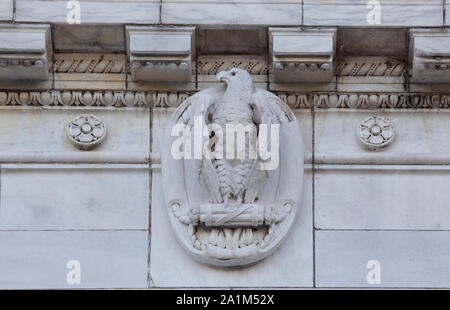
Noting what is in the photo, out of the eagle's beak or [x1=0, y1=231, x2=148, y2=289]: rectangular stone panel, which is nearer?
[x1=0, y1=231, x2=148, y2=289]: rectangular stone panel

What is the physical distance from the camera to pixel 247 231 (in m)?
16.0

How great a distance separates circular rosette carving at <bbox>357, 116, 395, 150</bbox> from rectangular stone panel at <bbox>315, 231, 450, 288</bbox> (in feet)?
2.59

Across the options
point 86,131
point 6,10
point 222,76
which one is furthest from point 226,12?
point 6,10

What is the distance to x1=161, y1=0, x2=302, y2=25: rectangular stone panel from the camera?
16422 millimetres

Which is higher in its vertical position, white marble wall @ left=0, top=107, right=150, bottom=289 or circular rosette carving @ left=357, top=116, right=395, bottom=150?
circular rosette carving @ left=357, top=116, right=395, bottom=150

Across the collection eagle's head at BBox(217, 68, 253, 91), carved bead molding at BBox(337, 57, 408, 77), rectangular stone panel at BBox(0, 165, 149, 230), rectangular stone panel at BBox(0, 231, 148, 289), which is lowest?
rectangular stone panel at BBox(0, 231, 148, 289)

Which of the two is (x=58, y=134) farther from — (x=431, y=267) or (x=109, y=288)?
(x=431, y=267)

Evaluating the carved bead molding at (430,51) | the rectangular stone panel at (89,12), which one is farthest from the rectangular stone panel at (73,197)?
the carved bead molding at (430,51)

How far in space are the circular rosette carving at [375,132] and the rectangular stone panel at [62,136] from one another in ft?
6.02

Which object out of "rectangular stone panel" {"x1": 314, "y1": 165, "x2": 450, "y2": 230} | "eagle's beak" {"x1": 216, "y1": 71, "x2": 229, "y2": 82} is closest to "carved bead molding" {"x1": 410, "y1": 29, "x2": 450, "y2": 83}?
"rectangular stone panel" {"x1": 314, "y1": 165, "x2": 450, "y2": 230}

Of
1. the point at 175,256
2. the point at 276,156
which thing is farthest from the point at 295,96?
the point at 175,256

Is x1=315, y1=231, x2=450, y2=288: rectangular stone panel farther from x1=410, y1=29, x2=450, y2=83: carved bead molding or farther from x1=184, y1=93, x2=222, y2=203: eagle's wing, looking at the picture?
x1=410, y1=29, x2=450, y2=83: carved bead molding

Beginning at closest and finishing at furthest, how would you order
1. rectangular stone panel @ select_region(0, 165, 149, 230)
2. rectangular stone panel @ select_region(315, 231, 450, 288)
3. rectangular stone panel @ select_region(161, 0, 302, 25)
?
rectangular stone panel @ select_region(315, 231, 450, 288) < rectangular stone panel @ select_region(0, 165, 149, 230) < rectangular stone panel @ select_region(161, 0, 302, 25)

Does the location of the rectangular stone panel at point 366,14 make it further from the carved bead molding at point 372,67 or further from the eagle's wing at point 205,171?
the eagle's wing at point 205,171
